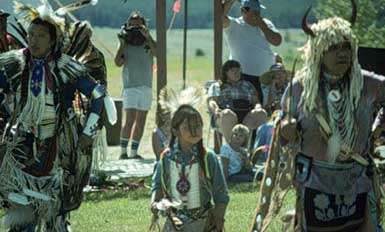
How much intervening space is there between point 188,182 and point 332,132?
85cm

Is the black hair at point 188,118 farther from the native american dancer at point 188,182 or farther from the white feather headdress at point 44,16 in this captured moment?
the white feather headdress at point 44,16

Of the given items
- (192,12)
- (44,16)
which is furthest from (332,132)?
(192,12)

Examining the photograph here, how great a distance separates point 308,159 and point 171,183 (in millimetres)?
780

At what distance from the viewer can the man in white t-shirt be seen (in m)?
10.9

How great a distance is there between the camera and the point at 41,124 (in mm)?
6266

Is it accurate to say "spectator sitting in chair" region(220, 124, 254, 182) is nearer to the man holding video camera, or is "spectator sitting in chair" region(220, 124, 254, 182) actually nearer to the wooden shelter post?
the wooden shelter post

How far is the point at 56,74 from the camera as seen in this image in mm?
6277

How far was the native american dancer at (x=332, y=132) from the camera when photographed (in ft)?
19.5

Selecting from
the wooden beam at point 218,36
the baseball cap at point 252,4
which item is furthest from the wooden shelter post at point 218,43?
the baseball cap at point 252,4

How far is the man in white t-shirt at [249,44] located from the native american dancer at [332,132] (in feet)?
15.7

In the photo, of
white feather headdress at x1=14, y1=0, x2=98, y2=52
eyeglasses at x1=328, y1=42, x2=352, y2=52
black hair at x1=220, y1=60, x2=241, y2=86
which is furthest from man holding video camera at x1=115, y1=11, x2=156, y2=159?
eyeglasses at x1=328, y1=42, x2=352, y2=52

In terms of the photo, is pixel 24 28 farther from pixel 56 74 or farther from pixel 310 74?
pixel 310 74

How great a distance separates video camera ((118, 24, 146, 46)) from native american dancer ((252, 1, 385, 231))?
5.27 m

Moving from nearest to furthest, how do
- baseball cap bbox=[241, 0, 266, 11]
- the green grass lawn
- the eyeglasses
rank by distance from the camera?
the eyeglasses < the green grass lawn < baseball cap bbox=[241, 0, 266, 11]
